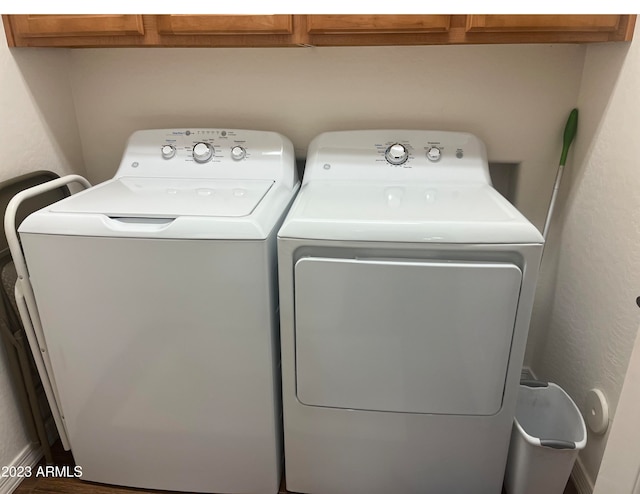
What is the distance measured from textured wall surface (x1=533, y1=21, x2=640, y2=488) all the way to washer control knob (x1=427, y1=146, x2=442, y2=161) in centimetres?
48

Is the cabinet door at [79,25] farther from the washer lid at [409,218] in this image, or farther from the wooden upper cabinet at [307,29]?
the washer lid at [409,218]

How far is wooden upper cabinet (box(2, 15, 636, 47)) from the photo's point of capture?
1377 mm

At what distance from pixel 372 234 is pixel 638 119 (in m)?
0.81

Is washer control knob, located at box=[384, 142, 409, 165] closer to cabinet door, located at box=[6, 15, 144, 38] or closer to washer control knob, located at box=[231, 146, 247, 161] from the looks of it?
washer control knob, located at box=[231, 146, 247, 161]

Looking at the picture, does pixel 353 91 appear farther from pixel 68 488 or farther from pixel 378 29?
pixel 68 488

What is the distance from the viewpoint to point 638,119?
1337 mm

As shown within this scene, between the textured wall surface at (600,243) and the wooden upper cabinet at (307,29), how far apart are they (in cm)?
19

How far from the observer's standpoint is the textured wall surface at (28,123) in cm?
155

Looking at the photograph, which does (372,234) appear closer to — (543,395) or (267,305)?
(267,305)

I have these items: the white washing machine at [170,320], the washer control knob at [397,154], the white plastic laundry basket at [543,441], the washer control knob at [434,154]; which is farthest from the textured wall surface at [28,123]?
the white plastic laundry basket at [543,441]

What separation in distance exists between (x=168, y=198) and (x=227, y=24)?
54 cm

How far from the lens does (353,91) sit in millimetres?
1763
